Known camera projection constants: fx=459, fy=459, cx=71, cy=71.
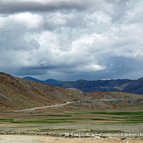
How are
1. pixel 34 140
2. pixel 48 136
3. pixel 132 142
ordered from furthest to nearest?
1. pixel 48 136
2. pixel 34 140
3. pixel 132 142

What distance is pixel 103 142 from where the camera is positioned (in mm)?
66312

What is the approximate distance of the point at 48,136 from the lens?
80.4 metres

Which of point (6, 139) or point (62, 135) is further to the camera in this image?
point (62, 135)

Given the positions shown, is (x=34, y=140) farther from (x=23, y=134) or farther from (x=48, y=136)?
(x=23, y=134)

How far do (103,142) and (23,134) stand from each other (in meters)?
23.5

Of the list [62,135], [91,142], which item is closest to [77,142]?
[91,142]

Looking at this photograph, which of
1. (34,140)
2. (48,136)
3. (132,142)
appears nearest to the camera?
(132,142)

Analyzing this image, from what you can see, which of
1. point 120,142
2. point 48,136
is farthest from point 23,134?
point 120,142

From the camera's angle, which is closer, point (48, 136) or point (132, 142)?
point (132, 142)

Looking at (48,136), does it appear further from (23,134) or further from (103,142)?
(103,142)

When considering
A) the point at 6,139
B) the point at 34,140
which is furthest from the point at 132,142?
the point at 6,139

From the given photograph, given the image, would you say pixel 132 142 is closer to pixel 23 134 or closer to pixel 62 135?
pixel 62 135

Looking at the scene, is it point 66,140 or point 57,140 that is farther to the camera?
point 57,140

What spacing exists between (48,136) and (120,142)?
19517mm
